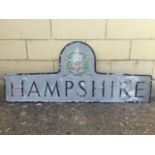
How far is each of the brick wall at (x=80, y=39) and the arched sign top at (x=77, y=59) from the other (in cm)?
3

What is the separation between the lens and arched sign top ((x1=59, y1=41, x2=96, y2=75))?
1.09 meters

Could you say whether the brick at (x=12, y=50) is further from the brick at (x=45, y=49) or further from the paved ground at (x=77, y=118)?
the paved ground at (x=77, y=118)

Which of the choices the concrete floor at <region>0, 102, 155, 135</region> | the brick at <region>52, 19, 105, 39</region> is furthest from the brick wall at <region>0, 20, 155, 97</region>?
the concrete floor at <region>0, 102, 155, 135</region>

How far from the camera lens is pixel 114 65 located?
45.1 inches

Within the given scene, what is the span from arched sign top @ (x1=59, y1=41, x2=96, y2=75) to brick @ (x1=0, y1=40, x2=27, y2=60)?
17cm

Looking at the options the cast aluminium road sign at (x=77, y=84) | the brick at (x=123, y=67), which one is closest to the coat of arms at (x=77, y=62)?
the cast aluminium road sign at (x=77, y=84)

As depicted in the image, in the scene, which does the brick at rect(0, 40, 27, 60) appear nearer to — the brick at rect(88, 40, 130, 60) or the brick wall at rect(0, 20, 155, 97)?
the brick wall at rect(0, 20, 155, 97)

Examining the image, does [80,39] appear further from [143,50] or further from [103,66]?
[143,50]

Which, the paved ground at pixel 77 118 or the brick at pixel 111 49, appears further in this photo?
the brick at pixel 111 49

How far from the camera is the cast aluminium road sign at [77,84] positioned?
110cm

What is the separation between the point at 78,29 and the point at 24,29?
22cm

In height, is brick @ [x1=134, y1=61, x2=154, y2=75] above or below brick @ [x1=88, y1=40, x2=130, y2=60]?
below
